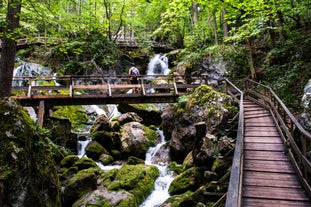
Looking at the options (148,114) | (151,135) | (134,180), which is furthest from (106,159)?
(148,114)

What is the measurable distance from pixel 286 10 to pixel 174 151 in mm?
10540

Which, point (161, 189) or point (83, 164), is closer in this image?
point (161, 189)

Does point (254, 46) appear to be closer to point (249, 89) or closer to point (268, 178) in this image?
point (249, 89)

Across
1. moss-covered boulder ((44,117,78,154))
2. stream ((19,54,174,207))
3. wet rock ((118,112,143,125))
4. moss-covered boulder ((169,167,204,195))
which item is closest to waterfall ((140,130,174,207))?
stream ((19,54,174,207))

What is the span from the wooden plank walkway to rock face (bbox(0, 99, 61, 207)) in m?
4.83

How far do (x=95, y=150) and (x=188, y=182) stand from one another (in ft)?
21.6

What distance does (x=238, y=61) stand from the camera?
59.8ft

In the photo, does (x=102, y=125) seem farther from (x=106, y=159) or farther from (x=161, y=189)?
(x=161, y=189)

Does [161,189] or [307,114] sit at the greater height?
[307,114]

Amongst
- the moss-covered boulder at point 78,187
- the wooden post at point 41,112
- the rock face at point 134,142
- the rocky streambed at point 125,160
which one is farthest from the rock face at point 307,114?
the wooden post at point 41,112

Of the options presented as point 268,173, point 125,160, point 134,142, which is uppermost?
point 268,173

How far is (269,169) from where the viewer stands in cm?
564

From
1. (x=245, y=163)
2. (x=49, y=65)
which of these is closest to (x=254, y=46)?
(x=245, y=163)

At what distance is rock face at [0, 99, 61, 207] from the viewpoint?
17.9 ft
